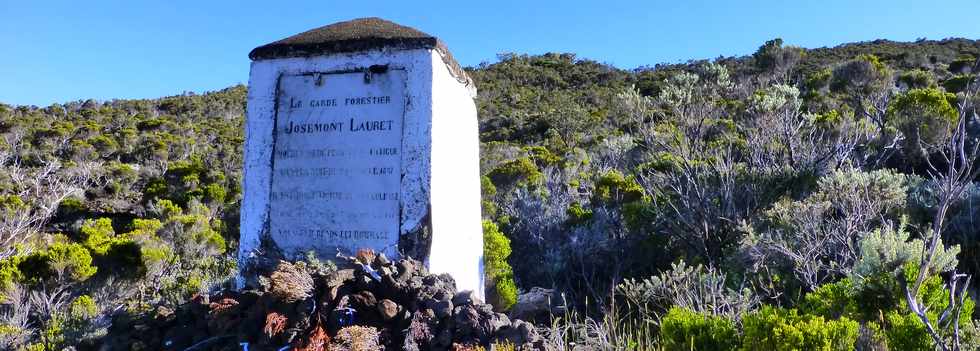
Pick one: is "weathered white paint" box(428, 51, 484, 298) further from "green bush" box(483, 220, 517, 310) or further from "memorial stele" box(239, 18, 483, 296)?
"green bush" box(483, 220, 517, 310)

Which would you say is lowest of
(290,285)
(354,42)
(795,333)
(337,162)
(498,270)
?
(498,270)

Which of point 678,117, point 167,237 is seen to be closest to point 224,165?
point 167,237

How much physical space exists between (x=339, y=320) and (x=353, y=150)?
4.99 ft

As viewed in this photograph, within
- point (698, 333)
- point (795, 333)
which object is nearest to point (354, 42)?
point (698, 333)

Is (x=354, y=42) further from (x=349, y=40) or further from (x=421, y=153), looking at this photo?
(x=421, y=153)

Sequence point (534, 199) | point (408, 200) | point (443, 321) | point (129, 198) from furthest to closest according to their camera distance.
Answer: point (129, 198) → point (534, 199) → point (408, 200) → point (443, 321)

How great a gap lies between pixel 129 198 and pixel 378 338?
569 inches

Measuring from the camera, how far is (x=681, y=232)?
621 cm

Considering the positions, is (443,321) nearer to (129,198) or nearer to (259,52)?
(259,52)

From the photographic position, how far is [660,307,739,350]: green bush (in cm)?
271

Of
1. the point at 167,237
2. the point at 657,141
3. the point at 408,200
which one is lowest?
the point at 167,237

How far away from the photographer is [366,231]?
3.77 meters

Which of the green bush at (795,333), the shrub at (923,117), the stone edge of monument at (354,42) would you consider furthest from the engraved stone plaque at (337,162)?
the shrub at (923,117)

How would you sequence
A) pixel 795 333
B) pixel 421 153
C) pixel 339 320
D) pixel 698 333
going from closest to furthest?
1. pixel 795 333
2. pixel 339 320
3. pixel 698 333
4. pixel 421 153
